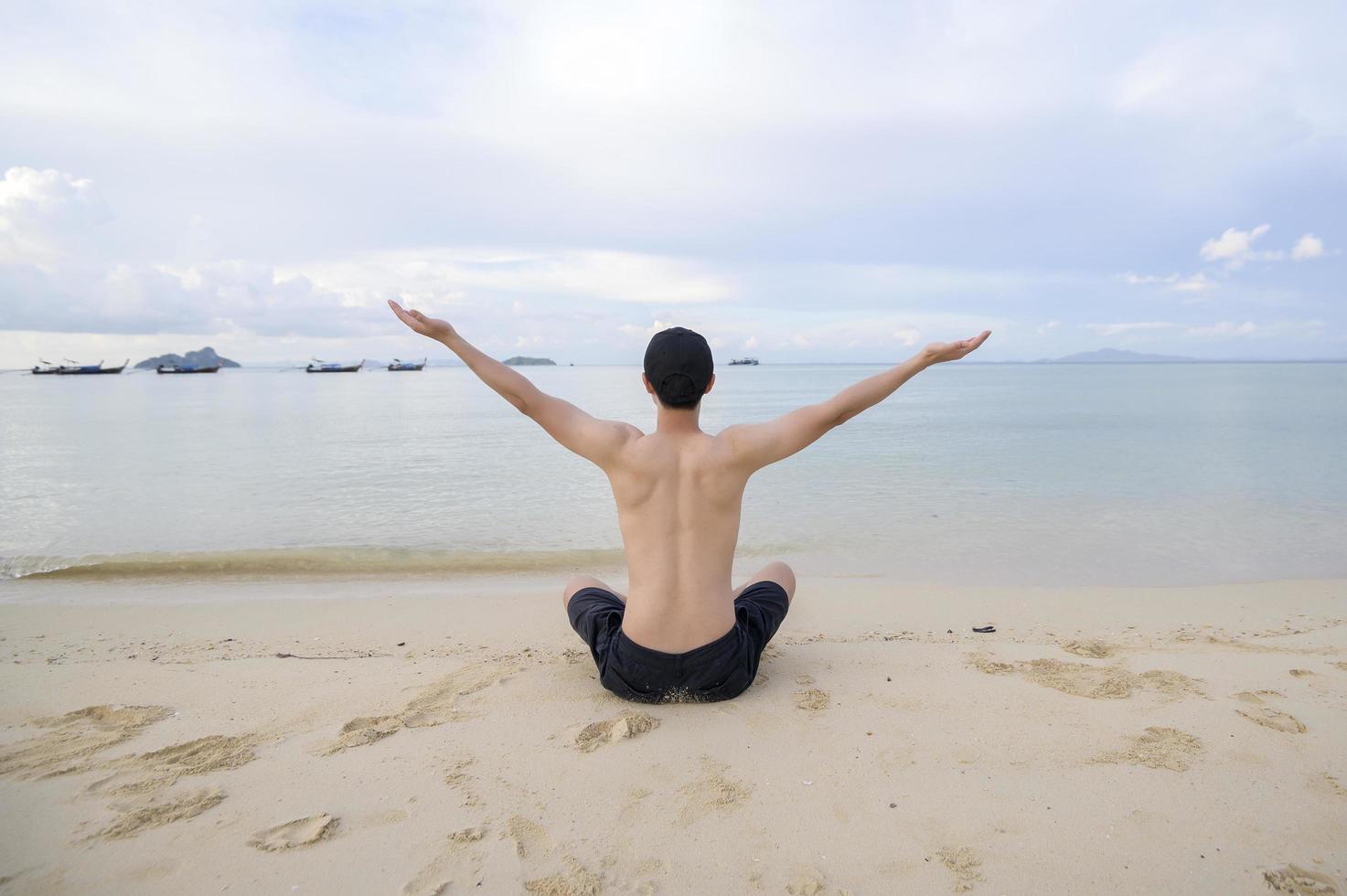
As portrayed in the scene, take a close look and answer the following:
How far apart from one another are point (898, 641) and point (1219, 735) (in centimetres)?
179

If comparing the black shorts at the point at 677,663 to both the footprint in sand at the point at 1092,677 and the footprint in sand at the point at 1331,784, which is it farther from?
the footprint in sand at the point at 1331,784

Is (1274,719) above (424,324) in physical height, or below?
below

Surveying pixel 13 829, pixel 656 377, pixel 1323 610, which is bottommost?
pixel 1323 610

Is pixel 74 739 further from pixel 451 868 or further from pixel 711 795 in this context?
pixel 711 795

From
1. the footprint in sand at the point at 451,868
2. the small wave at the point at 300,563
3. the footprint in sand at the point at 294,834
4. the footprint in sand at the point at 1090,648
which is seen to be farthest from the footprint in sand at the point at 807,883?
the small wave at the point at 300,563

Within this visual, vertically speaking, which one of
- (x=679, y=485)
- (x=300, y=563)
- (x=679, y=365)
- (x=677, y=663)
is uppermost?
(x=679, y=365)

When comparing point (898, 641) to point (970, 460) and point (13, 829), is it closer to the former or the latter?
point (13, 829)

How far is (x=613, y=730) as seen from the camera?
321 centimetres

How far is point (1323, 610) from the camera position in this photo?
562cm

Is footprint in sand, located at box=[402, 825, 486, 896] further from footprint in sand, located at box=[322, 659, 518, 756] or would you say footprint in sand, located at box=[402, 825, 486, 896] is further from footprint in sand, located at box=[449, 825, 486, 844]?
footprint in sand, located at box=[322, 659, 518, 756]

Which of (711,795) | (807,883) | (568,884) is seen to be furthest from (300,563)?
(807,883)

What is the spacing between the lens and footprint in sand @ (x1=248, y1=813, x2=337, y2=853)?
8.02ft

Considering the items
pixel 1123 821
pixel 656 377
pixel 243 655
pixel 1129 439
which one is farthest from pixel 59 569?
pixel 1129 439

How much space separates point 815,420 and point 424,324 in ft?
5.79
